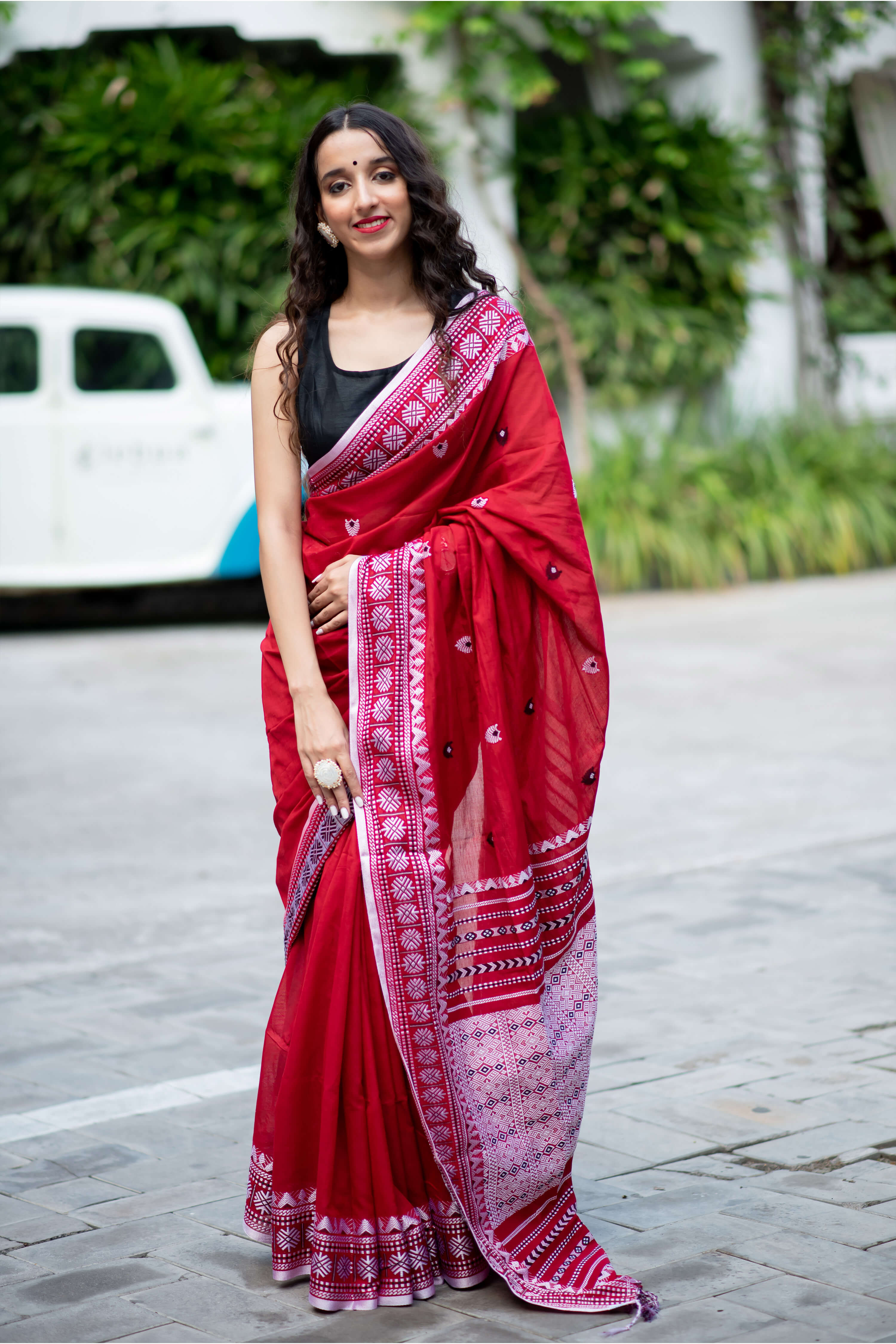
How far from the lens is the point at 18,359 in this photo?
984cm

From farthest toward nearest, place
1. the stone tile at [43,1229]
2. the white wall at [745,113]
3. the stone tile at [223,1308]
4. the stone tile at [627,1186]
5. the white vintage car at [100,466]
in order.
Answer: the white wall at [745,113], the white vintage car at [100,466], the stone tile at [627,1186], the stone tile at [43,1229], the stone tile at [223,1308]

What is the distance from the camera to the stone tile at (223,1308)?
7.95 ft

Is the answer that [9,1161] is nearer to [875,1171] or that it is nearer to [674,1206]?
[674,1206]

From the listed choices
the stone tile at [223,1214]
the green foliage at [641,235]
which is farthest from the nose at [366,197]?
the green foliage at [641,235]

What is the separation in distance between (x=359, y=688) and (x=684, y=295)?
35.9 feet

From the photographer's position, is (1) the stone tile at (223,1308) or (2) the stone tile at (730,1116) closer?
(1) the stone tile at (223,1308)

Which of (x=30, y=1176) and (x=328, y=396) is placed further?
(x=30, y=1176)

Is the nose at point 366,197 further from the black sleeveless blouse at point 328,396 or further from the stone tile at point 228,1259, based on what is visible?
the stone tile at point 228,1259

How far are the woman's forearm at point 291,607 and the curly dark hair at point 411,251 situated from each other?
0.16 meters

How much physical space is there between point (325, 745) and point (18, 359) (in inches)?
311

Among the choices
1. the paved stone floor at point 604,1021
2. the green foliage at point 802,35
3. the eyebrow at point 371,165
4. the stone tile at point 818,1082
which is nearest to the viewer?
the paved stone floor at point 604,1021

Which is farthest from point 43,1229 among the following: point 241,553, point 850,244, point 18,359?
point 850,244

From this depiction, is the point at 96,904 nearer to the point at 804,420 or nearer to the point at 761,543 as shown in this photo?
the point at 761,543

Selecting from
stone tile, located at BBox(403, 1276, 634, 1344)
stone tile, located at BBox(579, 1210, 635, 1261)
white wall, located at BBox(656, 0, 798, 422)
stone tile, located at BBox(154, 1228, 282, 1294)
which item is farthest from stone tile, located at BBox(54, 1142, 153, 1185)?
white wall, located at BBox(656, 0, 798, 422)
